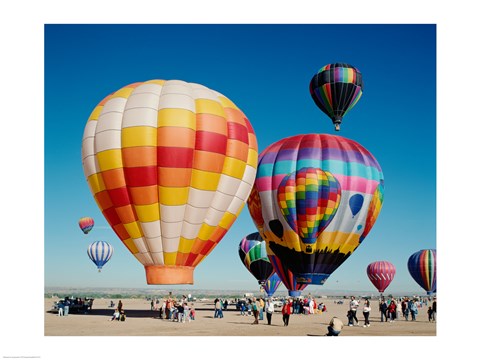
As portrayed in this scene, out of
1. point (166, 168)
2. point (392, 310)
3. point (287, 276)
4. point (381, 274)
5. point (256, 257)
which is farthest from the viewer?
point (381, 274)

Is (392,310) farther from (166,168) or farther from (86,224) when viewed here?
(86,224)

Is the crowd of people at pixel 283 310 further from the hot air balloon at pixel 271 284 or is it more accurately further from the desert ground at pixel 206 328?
the hot air balloon at pixel 271 284

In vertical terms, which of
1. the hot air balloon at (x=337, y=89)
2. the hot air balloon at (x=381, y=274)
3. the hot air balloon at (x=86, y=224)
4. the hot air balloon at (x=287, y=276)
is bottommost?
the hot air balloon at (x=381, y=274)

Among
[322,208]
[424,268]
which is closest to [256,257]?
[322,208]

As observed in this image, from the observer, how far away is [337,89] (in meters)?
23.3

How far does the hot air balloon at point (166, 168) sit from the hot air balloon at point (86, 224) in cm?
2683

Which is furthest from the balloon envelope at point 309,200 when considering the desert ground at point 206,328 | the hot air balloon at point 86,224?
the hot air balloon at point 86,224

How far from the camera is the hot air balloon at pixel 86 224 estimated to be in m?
43.2

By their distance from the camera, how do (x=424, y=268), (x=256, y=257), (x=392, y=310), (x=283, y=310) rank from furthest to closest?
(x=424, y=268)
(x=256, y=257)
(x=392, y=310)
(x=283, y=310)

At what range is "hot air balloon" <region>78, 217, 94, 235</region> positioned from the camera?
142 feet

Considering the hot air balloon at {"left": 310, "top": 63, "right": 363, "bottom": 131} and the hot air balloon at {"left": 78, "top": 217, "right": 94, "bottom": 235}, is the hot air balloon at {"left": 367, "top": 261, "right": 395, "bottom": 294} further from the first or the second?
the hot air balloon at {"left": 78, "top": 217, "right": 94, "bottom": 235}

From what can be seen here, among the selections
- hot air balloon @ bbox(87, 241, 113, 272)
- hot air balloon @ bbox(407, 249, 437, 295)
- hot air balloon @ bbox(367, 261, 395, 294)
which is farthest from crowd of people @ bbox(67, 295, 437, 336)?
hot air balloon @ bbox(87, 241, 113, 272)

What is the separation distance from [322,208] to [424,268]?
16.6 meters
